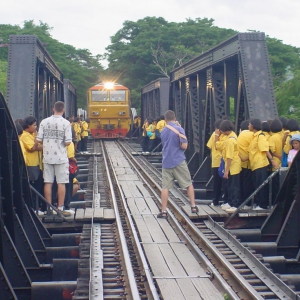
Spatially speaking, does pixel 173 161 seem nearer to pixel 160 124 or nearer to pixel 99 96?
pixel 160 124

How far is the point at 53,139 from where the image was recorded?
973 centimetres

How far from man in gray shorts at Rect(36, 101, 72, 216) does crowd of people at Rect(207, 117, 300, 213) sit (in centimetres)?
246

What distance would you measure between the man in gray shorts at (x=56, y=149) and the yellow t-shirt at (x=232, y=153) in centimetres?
240

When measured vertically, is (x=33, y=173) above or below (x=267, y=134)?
below

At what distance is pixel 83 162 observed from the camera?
21203 mm

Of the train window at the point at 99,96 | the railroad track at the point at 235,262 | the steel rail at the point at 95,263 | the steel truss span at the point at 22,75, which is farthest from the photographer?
the train window at the point at 99,96

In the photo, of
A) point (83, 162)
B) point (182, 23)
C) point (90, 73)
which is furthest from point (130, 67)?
point (83, 162)

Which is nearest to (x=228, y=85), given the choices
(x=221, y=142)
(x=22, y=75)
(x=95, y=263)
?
(x=221, y=142)

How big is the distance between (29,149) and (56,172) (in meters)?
0.53

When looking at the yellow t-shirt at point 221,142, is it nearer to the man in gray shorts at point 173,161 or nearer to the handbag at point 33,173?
the man in gray shorts at point 173,161

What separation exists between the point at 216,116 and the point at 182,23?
39.3 meters

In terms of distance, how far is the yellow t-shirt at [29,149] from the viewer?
32.1ft

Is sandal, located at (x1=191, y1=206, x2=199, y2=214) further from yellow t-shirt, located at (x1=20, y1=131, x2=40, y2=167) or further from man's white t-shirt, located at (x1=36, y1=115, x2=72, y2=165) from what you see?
yellow t-shirt, located at (x1=20, y1=131, x2=40, y2=167)

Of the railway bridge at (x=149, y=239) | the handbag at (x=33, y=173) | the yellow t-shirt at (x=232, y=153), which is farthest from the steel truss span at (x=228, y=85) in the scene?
the handbag at (x=33, y=173)
